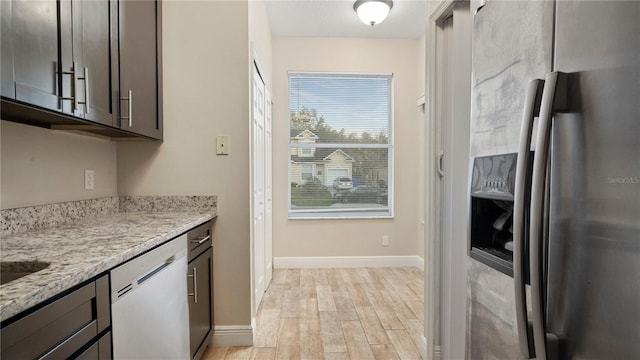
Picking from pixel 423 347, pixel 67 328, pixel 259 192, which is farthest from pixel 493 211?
pixel 259 192

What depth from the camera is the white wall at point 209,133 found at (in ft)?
7.01

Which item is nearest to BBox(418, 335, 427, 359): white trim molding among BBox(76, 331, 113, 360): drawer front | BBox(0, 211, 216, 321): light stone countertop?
BBox(0, 211, 216, 321): light stone countertop

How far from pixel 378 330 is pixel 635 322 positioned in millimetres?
2087

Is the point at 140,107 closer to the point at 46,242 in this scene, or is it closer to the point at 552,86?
the point at 46,242

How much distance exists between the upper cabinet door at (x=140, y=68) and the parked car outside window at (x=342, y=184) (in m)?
2.49

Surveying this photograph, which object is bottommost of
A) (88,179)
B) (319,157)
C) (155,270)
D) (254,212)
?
(155,270)

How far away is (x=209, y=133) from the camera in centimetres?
216

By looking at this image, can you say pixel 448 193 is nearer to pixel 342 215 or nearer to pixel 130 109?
pixel 130 109

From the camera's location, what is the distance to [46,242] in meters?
1.16

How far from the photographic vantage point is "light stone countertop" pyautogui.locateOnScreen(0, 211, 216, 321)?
71 centimetres

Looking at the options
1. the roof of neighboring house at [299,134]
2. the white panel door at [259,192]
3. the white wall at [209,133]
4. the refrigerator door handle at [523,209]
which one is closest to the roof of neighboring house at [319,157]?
the roof of neighboring house at [299,134]

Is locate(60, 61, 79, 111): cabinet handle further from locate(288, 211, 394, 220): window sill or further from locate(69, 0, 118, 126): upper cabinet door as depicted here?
locate(288, 211, 394, 220): window sill

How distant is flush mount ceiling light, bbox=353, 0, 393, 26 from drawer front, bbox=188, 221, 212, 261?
240 cm

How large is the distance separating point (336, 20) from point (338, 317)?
3.00m
